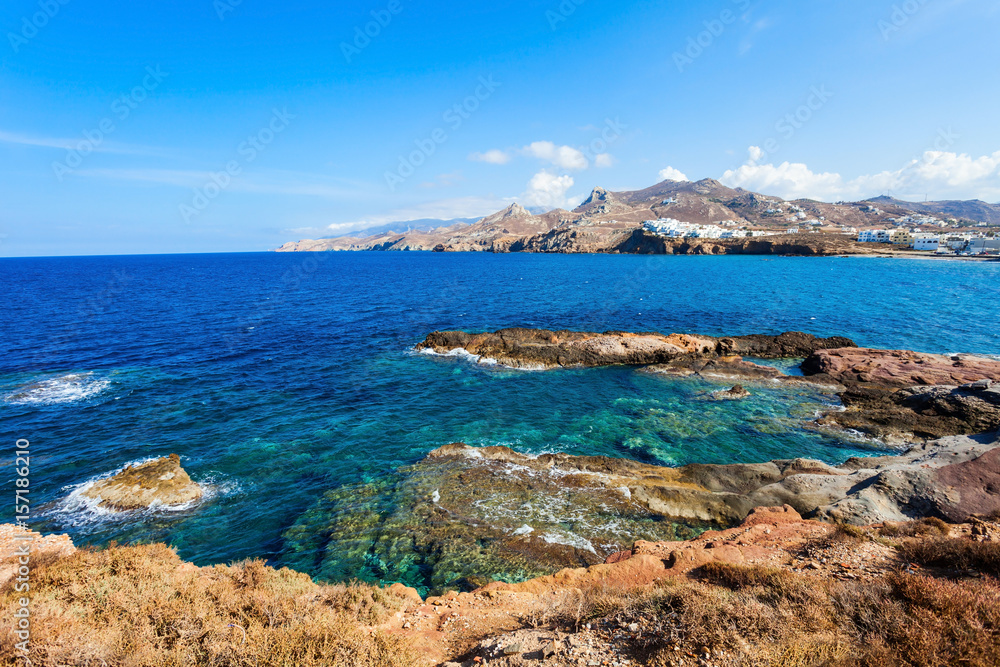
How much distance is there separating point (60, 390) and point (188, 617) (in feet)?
105

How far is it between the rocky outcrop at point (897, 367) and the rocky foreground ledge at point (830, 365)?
0.17ft

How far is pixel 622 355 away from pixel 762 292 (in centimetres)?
4911

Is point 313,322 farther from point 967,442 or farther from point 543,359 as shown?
point 967,442

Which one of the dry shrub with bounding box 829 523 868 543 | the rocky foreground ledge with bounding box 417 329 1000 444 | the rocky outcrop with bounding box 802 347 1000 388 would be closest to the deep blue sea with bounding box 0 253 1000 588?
the rocky foreground ledge with bounding box 417 329 1000 444

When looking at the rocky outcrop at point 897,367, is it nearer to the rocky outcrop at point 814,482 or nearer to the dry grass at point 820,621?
the rocky outcrop at point 814,482

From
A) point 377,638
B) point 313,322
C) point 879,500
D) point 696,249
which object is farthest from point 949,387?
point 696,249

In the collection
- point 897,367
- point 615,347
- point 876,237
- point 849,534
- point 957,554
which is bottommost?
point 897,367

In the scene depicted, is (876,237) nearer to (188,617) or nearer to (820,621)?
(820,621)

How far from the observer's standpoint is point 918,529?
1155cm

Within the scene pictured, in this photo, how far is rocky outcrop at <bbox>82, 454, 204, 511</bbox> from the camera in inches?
660

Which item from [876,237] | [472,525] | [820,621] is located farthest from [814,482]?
[876,237]

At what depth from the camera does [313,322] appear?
51.0 meters

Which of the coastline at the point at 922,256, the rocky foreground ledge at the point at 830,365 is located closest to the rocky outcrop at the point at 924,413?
the rocky foreground ledge at the point at 830,365

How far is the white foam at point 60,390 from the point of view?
84.8 feet
